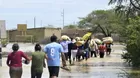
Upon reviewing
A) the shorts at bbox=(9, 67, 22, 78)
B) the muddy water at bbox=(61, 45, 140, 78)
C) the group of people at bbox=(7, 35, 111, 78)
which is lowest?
the muddy water at bbox=(61, 45, 140, 78)

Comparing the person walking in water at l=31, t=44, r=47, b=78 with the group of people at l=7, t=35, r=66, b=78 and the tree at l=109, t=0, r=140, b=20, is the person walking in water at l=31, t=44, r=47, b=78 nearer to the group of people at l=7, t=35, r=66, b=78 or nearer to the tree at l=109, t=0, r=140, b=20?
the group of people at l=7, t=35, r=66, b=78

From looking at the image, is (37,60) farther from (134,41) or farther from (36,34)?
(36,34)

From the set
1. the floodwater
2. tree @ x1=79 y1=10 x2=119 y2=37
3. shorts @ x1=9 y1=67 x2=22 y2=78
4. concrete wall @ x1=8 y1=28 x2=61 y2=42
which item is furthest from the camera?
tree @ x1=79 y1=10 x2=119 y2=37

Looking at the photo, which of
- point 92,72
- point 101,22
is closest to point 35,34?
point 101,22

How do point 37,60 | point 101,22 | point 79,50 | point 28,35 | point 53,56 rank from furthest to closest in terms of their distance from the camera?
point 28,35
point 101,22
point 79,50
point 53,56
point 37,60

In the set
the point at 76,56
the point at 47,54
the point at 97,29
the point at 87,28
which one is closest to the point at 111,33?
the point at 97,29

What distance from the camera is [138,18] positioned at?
26766 millimetres

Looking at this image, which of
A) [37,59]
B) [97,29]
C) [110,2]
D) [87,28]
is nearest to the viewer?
[37,59]

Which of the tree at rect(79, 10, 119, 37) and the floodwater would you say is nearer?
the floodwater

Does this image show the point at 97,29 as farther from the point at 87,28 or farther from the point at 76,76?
the point at 76,76

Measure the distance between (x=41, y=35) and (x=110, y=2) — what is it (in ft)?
240

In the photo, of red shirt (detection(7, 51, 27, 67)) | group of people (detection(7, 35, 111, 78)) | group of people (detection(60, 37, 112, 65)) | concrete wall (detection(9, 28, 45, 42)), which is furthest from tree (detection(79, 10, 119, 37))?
red shirt (detection(7, 51, 27, 67))

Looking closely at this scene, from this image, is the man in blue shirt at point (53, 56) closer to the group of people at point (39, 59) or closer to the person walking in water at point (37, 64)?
the group of people at point (39, 59)

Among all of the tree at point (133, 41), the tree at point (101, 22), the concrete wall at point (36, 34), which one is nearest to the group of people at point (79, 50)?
the tree at point (133, 41)
